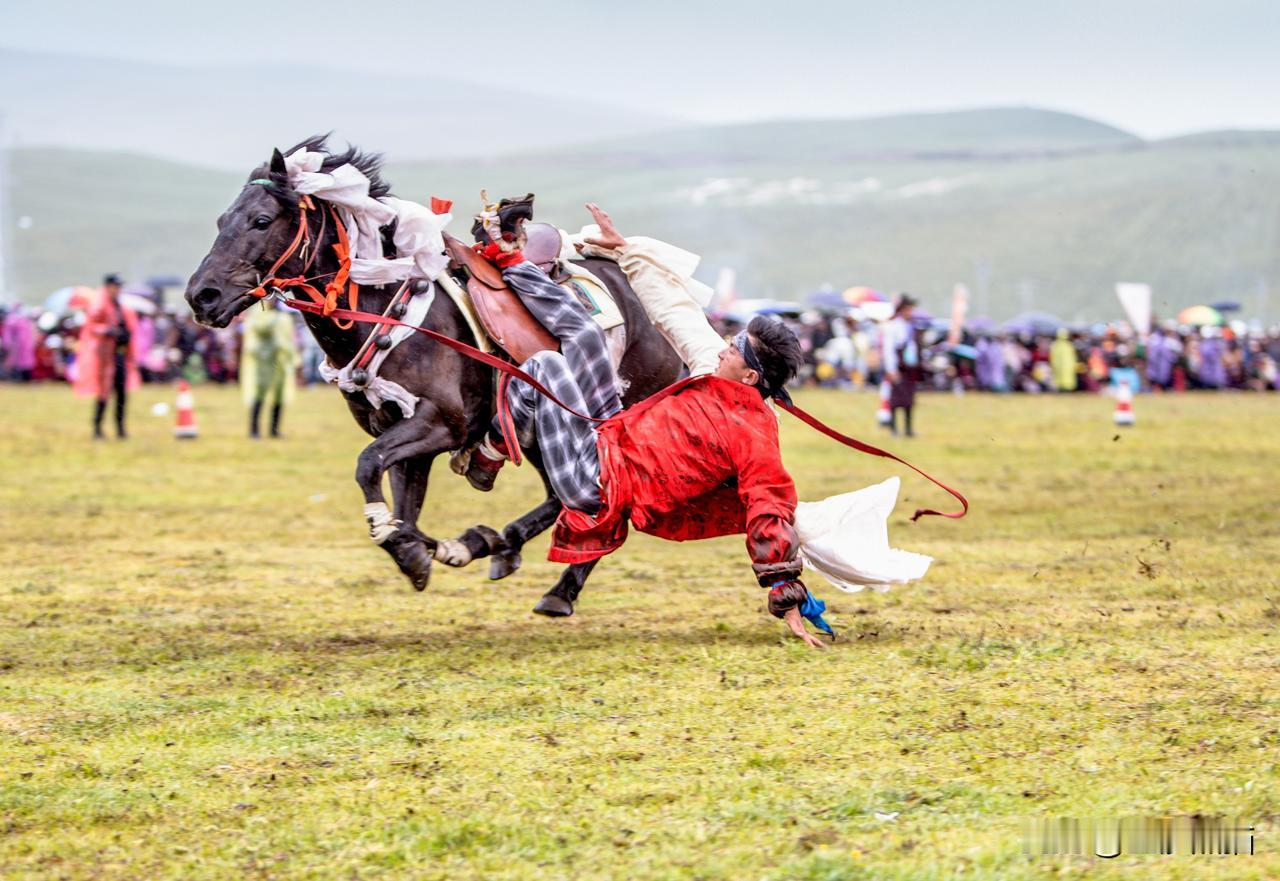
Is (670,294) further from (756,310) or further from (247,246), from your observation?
(756,310)

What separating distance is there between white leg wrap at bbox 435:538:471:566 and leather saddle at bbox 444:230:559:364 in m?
0.96

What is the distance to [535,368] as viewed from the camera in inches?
297

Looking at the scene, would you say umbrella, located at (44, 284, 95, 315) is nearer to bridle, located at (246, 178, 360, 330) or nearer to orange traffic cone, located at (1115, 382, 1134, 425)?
orange traffic cone, located at (1115, 382, 1134, 425)

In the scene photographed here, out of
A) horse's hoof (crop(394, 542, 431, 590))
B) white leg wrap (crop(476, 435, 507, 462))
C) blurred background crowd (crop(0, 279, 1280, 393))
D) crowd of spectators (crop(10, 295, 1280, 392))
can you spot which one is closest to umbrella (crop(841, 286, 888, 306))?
blurred background crowd (crop(0, 279, 1280, 393))

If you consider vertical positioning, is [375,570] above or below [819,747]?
below

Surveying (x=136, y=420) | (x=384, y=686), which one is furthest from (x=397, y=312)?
(x=136, y=420)

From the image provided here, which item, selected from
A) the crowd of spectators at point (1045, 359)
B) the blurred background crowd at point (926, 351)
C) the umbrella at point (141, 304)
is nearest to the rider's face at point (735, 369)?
the blurred background crowd at point (926, 351)

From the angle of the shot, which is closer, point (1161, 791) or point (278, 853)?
point (278, 853)

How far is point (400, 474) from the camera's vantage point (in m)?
7.63

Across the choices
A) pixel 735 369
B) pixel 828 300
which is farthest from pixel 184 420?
pixel 828 300

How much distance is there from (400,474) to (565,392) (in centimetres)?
88

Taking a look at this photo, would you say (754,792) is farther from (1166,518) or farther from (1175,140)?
(1175,140)

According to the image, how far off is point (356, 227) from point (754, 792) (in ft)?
12.7

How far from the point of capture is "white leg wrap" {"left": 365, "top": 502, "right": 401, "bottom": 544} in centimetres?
720
